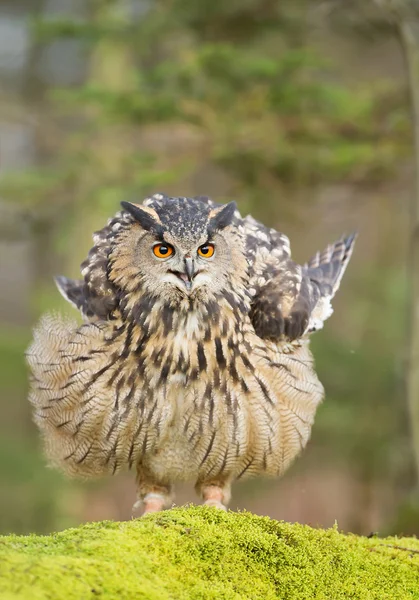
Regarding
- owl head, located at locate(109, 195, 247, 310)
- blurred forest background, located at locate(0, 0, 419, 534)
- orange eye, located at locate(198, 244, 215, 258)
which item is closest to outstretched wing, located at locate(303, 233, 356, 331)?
owl head, located at locate(109, 195, 247, 310)

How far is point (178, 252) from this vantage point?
3.00 m

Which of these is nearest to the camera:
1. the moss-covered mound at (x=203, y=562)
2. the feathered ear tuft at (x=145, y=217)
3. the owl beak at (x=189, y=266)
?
the moss-covered mound at (x=203, y=562)

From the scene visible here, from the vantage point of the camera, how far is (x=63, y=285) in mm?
4332

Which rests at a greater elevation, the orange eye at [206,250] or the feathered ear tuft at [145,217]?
the feathered ear tuft at [145,217]

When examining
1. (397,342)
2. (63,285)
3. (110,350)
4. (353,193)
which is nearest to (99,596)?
(110,350)

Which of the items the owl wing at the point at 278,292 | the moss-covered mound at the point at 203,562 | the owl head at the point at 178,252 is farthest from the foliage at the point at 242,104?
the moss-covered mound at the point at 203,562

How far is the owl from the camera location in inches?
124

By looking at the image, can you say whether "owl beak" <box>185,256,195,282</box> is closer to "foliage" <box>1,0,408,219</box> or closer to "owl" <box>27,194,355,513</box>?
"owl" <box>27,194,355,513</box>

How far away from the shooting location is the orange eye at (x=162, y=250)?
3.04m

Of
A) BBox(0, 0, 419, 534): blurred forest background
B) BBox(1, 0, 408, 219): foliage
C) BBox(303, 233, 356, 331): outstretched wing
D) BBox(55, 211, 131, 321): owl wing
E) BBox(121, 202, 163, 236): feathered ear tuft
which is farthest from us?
BBox(0, 0, 419, 534): blurred forest background

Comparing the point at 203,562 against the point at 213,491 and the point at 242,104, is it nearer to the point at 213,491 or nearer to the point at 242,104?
the point at 213,491

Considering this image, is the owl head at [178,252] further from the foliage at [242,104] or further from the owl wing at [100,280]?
the foliage at [242,104]

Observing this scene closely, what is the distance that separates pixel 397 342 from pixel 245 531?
22.3ft

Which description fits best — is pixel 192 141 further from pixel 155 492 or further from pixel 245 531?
pixel 245 531
